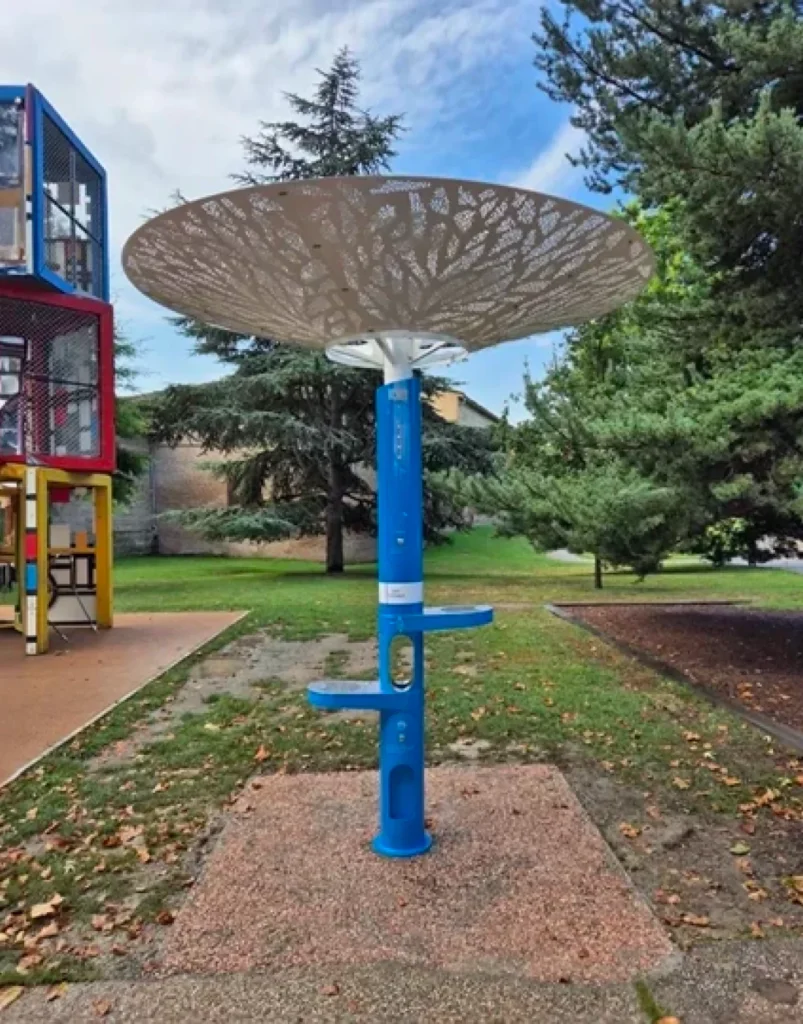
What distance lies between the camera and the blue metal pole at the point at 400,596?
11.5 feet

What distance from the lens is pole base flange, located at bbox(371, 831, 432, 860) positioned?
11.7 ft

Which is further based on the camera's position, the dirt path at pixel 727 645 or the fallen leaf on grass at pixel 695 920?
the dirt path at pixel 727 645

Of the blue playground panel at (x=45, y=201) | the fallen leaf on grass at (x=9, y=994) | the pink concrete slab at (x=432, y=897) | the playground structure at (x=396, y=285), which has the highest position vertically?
the blue playground panel at (x=45, y=201)

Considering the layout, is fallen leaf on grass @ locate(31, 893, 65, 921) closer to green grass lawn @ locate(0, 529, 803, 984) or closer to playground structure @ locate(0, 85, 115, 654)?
green grass lawn @ locate(0, 529, 803, 984)

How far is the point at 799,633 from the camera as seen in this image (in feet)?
31.9

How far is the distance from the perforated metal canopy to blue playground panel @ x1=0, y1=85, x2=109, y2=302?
6.75 meters

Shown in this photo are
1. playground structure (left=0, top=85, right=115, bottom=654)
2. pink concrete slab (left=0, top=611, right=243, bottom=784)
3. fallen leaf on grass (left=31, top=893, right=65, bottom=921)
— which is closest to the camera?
fallen leaf on grass (left=31, top=893, right=65, bottom=921)

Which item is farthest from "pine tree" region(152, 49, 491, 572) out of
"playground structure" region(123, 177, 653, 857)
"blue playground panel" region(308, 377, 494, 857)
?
"blue playground panel" region(308, 377, 494, 857)

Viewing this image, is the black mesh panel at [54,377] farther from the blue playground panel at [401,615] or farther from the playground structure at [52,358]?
the blue playground panel at [401,615]

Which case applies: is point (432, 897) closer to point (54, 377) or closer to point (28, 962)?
point (28, 962)

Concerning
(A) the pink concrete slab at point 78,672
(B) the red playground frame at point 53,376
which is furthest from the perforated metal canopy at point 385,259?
(B) the red playground frame at point 53,376

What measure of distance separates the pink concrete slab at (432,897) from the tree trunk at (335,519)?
52.7ft

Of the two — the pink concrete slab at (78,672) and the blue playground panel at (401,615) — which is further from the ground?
the blue playground panel at (401,615)

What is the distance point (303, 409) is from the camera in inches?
803
